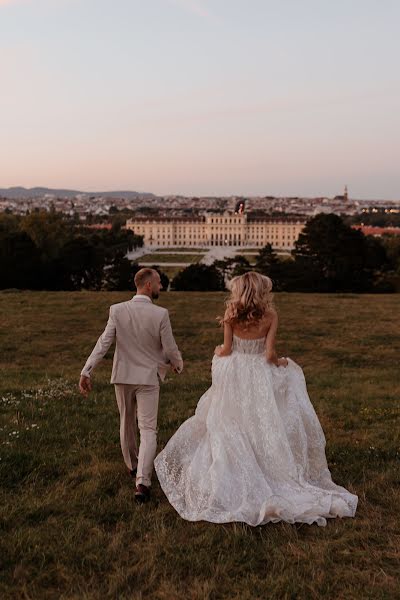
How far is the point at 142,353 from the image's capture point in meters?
4.06

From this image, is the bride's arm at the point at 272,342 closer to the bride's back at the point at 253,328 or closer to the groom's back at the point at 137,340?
the bride's back at the point at 253,328

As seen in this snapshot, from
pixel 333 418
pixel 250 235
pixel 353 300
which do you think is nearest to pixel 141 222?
pixel 250 235

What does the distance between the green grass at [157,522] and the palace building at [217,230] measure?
397 ft

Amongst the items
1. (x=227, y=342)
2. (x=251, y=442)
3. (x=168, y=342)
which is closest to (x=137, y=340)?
(x=168, y=342)

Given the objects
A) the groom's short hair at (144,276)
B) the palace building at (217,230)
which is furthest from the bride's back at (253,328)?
the palace building at (217,230)

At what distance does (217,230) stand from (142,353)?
127m

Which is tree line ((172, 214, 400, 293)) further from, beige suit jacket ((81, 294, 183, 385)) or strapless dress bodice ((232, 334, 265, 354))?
beige suit jacket ((81, 294, 183, 385))

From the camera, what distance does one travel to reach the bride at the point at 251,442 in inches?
148

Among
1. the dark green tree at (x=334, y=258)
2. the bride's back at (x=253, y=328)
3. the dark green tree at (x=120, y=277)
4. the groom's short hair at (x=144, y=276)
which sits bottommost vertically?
the dark green tree at (x=120, y=277)

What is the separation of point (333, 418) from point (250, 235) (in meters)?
125

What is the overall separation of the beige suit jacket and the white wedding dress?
18.5 inches

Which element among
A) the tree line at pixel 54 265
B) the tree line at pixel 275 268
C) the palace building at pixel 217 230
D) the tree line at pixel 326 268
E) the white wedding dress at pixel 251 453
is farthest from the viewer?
the palace building at pixel 217 230

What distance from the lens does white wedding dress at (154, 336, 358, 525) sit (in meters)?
3.76

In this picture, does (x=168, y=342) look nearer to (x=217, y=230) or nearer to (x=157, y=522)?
(x=157, y=522)
